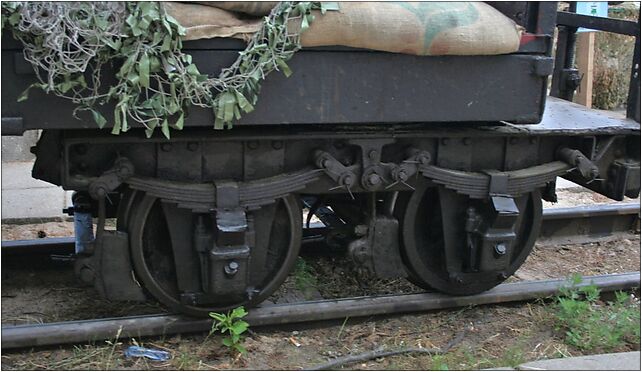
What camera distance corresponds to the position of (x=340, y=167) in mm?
4598

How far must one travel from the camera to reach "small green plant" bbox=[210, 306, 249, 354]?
14.8 ft

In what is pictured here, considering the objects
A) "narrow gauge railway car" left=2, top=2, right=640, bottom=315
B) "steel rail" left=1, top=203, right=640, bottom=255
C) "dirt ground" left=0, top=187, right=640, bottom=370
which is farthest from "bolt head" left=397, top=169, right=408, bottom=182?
"steel rail" left=1, top=203, right=640, bottom=255

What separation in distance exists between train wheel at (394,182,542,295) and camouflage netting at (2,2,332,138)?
1.44 meters

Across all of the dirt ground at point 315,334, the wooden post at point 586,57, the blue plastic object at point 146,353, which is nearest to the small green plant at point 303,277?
the dirt ground at point 315,334

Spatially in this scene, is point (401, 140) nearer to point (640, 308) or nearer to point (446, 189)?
point (446, 189)

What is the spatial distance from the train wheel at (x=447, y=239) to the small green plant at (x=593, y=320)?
0.40 metres

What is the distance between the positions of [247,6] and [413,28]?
0.81 metres

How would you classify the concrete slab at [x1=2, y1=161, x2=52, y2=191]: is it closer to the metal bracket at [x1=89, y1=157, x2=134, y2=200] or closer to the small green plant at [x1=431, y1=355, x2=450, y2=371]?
the metal bracket at [x1=89, y1=157, x2=134, y2=200]

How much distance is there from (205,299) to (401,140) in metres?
1.41

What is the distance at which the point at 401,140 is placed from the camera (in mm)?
4812

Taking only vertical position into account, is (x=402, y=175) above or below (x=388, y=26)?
below

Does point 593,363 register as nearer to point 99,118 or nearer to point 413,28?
point 413,28

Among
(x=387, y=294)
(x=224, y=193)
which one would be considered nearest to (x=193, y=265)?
(x=224, y=193)

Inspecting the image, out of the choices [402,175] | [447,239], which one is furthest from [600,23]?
[402,175]
